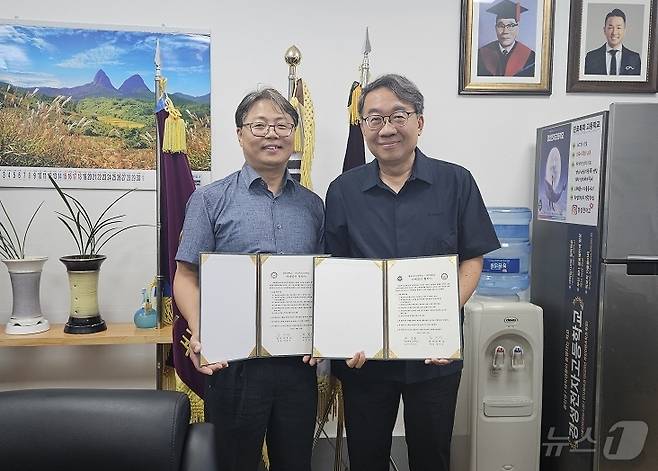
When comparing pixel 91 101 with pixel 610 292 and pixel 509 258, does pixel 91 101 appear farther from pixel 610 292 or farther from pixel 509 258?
pixel 610 292

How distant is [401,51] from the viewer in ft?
8.72

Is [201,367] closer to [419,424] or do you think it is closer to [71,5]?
[419,424]

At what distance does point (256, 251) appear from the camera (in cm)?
165

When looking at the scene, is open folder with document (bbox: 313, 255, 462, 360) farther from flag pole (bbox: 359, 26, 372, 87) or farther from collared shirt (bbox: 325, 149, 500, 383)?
flag pole (bbox: 359, 26, 372, 87)

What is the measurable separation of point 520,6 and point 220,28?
144 cm

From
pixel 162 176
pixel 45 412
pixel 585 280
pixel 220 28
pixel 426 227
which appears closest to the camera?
pixel 45 412

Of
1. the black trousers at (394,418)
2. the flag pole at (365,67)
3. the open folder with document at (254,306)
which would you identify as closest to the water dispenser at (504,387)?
the black trousers at (394,418)

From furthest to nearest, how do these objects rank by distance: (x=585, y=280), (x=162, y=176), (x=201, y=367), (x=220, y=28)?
1. (x=220, y=28)
2. (x=162, y=176)
3. (x=585, y=280)
4. (x=201, y=367)

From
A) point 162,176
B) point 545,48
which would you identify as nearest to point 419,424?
point 162,176

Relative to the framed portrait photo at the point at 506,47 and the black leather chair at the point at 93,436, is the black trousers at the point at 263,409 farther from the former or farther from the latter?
the framed portrait photo at the point at 506,47

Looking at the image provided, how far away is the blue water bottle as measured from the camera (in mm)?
2547

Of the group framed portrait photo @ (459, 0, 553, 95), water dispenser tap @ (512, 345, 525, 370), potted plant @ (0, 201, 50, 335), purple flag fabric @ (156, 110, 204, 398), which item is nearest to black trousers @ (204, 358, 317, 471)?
purple flag fabric @ (156, 110, 204, 398)

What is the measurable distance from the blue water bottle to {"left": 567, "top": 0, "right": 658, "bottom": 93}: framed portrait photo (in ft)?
2.29

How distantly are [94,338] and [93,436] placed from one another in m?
1.23
